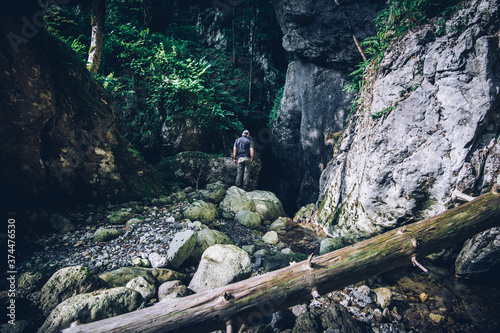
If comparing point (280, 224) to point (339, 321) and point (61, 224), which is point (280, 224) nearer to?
point (339, 321)

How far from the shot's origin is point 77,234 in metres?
4.59

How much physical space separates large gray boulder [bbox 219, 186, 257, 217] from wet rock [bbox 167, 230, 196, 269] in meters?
2.53

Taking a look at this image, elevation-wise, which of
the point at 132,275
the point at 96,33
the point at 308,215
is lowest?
the point at 308,215

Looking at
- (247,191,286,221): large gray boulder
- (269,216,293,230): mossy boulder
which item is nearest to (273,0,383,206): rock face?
(247,191,286,221): large gray boulder

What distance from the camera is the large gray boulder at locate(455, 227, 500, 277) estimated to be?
165 inches

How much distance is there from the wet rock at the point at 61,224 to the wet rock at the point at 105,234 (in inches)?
24.2

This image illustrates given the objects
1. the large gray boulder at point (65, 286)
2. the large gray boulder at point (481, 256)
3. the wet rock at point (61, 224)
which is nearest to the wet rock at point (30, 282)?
the large gray boulder at point (65, 286)

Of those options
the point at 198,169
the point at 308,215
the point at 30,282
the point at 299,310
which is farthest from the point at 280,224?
the point at 30,282

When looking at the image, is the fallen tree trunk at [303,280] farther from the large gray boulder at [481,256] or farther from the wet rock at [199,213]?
the wet rock at [199,213]

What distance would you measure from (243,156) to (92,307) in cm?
687

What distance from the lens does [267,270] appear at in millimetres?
4637

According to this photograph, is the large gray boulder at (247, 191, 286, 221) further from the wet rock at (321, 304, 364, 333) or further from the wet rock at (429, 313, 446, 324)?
the wet rock at (429, 313, 446, 324)

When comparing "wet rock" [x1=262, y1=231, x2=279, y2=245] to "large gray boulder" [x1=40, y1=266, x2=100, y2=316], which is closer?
"large gray boulder" [x1=40, y1=266, x2=100, y2=316]

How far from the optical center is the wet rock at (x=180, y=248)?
4.25 metres
